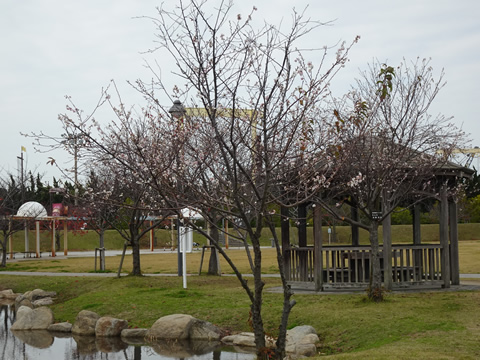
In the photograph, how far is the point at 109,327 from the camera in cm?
1280

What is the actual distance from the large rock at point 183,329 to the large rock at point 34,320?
10.2 feet

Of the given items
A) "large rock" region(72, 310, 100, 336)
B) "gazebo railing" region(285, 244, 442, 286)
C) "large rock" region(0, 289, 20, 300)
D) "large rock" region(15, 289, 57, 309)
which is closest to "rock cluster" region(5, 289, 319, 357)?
"large rock" region(72, 310, 100, 336)

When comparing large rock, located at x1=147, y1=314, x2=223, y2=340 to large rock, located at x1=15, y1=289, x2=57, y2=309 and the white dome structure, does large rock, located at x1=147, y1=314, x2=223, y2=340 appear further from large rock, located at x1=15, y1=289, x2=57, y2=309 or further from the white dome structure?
the white dome structure

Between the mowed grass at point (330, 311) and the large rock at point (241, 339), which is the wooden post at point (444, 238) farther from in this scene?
the large rock at point (241, 339)

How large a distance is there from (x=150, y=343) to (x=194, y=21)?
23.4 ft

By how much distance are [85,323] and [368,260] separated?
6641 mm

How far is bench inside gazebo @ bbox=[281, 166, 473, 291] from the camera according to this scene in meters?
14.5

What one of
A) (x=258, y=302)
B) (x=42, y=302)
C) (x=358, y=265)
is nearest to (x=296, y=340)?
(x=258, y=302)

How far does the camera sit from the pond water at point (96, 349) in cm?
1073

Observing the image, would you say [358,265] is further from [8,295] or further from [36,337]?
[8,295]

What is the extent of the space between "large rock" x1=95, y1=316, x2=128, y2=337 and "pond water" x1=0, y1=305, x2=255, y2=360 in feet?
0.68

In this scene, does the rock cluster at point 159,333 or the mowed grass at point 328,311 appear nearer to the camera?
the mowed grass at point 328,311

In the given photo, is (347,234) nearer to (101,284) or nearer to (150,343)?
(101,284)

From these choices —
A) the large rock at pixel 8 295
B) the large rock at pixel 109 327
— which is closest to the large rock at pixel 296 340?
the large rock at pixel 109 327
